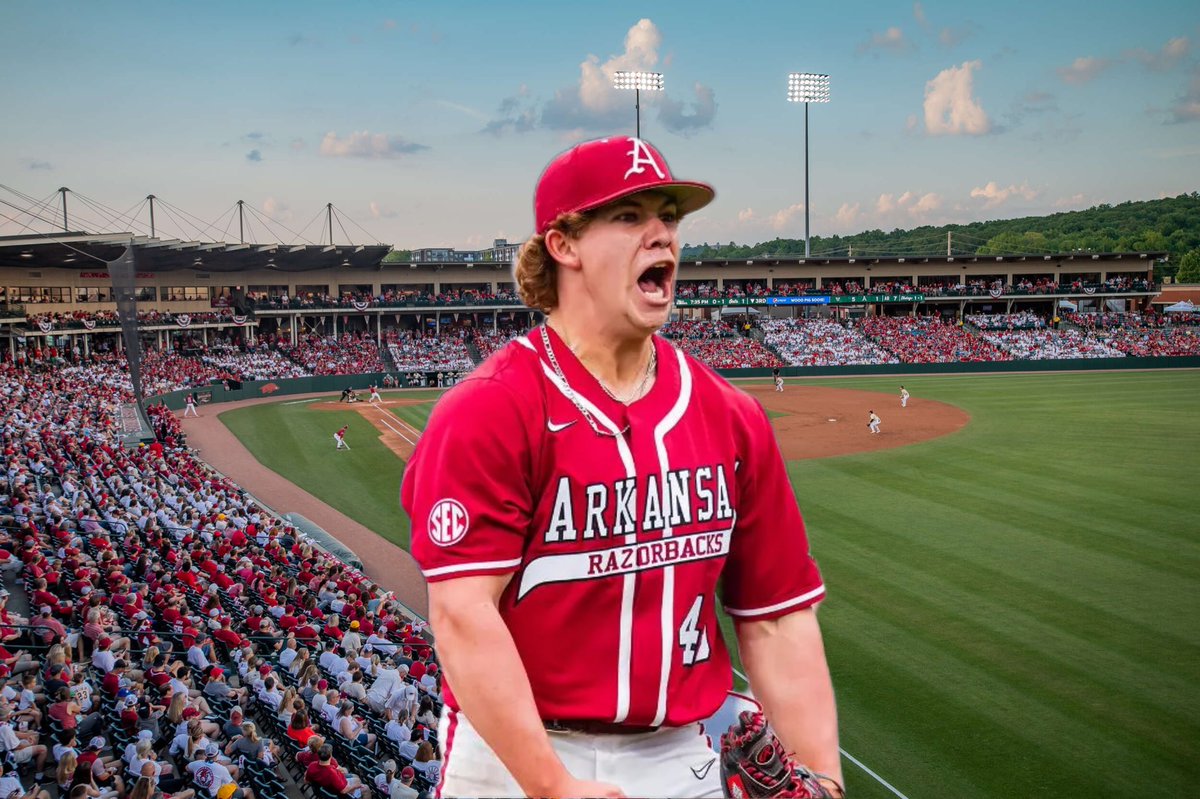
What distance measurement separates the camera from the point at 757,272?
76.1 meters

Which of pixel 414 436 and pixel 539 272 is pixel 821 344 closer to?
pixel 414 436

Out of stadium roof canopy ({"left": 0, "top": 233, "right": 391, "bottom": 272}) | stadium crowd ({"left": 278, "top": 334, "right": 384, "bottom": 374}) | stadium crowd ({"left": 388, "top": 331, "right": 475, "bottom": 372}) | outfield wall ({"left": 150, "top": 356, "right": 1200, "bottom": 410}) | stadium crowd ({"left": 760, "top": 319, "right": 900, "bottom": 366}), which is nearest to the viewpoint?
stadium roof canopy ({"left": 0, "top": 233, "right": 391, "bottom": 272})

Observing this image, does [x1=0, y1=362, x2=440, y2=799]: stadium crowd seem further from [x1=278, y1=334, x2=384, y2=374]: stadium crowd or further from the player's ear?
[x1=278, y1=334, x2=384, y2=374]: stadium crowd

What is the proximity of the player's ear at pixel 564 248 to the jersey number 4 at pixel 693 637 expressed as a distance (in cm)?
→ 97

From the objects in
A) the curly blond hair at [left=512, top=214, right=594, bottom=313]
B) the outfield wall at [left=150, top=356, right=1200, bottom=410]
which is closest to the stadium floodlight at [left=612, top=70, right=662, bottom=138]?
the outfield wall at [left=150, top=356, right=1200, bottom=410]

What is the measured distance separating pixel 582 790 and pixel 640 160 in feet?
5.16

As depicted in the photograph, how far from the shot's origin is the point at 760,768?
2.18m

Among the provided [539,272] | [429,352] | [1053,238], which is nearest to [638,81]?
[429,352]

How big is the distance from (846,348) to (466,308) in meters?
28.1

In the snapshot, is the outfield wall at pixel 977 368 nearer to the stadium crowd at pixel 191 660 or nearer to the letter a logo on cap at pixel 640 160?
the stadium crowd at pixel 191 660

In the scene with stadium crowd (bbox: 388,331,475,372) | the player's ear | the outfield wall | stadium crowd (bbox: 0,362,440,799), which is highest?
the player's ear

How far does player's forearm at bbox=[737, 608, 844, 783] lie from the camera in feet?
8.20

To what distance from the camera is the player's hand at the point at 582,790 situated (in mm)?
2033

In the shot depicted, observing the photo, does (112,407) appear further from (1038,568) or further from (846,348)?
(846,348)
